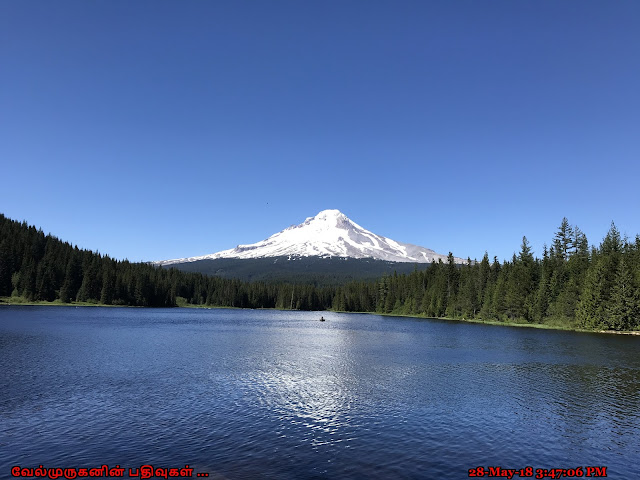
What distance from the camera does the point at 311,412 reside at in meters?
Answer: 32.5

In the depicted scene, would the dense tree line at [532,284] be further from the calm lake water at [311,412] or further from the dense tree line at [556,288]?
the calm lake water at [311,412]

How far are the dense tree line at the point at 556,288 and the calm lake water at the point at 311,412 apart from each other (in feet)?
228

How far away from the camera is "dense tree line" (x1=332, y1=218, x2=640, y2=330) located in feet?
391

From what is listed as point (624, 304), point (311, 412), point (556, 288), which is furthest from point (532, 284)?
point (311, 412)

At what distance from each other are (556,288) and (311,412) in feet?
458

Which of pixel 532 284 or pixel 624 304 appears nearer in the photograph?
pixel 624 304

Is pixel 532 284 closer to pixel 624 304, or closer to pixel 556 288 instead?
pixel 556 288

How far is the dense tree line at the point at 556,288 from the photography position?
119m

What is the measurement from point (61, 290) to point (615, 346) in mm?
210197

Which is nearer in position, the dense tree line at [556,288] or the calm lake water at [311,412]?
the calm lake water at [311,412]

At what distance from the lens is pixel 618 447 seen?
26.3m

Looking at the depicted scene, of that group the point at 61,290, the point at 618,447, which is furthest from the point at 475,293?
the point at 61,290

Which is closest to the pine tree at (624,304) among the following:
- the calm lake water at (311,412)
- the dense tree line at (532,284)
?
the dense tree line at (532,284)

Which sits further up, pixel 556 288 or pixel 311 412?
pixel 556 288
